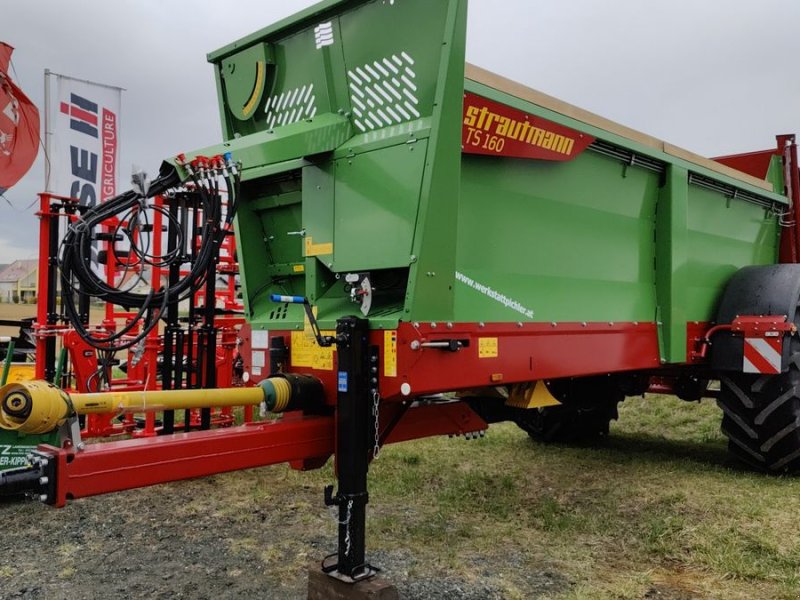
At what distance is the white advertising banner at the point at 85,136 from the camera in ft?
24.9

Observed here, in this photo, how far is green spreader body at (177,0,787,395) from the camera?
9.49ft

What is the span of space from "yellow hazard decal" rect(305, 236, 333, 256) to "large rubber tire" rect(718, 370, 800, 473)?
3325 millimetres

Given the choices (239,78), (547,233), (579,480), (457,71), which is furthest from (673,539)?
(239,78)

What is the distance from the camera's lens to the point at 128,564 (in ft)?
11.8

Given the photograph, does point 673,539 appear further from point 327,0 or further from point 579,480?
point 327,0

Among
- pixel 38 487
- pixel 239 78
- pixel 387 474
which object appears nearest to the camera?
pixel 38 487

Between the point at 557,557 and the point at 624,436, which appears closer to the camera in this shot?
the point at 557,557

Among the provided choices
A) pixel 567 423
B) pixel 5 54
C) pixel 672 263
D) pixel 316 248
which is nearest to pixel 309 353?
pixel 316 248

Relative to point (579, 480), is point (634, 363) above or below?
above

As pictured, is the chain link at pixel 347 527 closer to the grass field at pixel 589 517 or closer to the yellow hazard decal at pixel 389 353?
the yellow hazard decal at pixel 389 353

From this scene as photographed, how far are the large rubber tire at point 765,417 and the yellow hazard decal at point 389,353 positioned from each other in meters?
3.26

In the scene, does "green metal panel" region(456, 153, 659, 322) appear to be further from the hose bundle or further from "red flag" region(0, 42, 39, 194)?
"red flag" region(0, 42, 39, 194)

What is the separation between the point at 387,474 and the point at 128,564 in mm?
2145

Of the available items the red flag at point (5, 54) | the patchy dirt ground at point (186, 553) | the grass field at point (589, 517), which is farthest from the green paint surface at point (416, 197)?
the red flag at point (5, 54)
